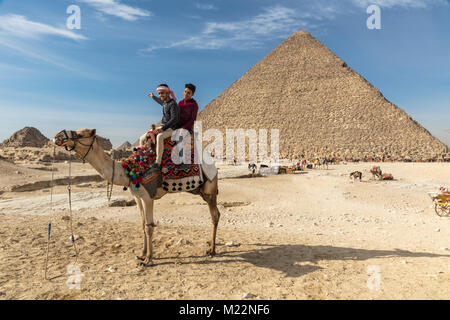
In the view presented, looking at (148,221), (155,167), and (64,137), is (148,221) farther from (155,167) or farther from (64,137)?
(64,137)

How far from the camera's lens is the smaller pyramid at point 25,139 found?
5053 cm

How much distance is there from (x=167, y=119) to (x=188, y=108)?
1.23 ft

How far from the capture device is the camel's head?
375 centimetres

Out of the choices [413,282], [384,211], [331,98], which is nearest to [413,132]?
[331,98]

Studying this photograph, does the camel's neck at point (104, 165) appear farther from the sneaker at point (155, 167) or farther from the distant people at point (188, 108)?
the distant people at point (188, 108)

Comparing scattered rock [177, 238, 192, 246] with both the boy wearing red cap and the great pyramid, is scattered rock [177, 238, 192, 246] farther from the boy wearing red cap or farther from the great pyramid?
the great pyramid

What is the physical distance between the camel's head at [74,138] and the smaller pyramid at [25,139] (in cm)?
5413

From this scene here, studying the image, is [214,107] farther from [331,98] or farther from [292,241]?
[292,241]

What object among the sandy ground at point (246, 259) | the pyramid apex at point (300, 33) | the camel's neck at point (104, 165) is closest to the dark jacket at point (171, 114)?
the camel's neck at point (104, 165)

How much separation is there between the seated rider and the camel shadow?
169 centimetres

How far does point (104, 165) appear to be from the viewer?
423 centimetres

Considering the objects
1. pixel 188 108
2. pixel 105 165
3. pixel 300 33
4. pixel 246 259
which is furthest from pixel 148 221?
pixel 300 33

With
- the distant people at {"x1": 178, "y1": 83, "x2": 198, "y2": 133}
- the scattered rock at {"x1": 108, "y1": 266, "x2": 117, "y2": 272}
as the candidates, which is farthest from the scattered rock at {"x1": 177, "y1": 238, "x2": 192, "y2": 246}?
the distant people at {"x1": 178, "y1": 83, "x2": 198, "y2": 133}

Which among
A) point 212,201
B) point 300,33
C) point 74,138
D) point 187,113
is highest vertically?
point 300,33
